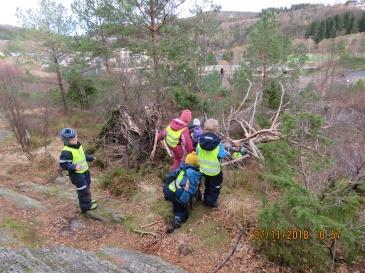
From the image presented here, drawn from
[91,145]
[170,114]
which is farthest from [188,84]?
[91,145]

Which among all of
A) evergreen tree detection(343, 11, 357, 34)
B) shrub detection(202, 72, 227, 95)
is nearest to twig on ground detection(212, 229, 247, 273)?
shrub detection(202, 72, 227, 95)

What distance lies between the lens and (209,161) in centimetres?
440

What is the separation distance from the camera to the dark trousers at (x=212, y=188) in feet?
15.1

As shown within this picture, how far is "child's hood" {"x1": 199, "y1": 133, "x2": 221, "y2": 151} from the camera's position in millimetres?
4227

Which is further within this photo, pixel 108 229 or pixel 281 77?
pixel 281 77

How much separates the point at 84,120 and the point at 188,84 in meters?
5.29

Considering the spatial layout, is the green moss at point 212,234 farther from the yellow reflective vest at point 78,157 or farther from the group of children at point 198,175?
the yellow reflective vest at point 78,157

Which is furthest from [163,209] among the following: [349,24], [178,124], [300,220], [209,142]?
[349,24]

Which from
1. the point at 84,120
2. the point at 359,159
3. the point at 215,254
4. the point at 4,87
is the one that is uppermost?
the point at 4,87

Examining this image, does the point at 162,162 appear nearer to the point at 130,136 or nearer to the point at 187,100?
the point at 130,136

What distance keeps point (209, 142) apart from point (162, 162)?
116 inches

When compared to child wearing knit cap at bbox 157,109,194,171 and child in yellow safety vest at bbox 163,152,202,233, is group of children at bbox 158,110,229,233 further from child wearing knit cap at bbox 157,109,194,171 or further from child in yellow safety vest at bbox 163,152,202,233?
child wearing knit cap at bbox 157,109,194,171

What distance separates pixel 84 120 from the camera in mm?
14555

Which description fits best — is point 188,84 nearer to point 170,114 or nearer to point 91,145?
point 170,114
